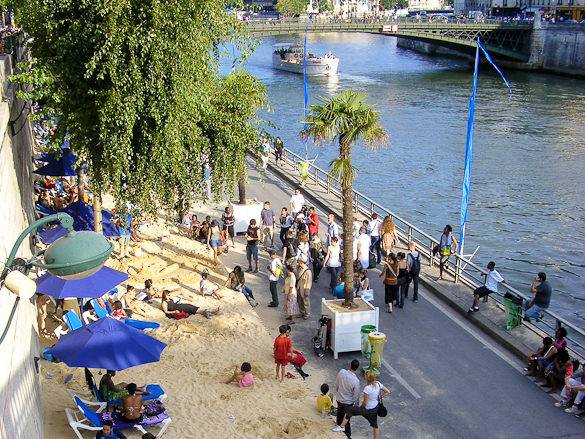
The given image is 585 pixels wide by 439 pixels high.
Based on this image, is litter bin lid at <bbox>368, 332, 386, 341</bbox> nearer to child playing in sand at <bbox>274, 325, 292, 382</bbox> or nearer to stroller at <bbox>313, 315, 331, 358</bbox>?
stroller at <bbox>313, 315, 331, 358</bbox>

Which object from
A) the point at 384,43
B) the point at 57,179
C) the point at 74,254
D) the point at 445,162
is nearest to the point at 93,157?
the point at 74,254

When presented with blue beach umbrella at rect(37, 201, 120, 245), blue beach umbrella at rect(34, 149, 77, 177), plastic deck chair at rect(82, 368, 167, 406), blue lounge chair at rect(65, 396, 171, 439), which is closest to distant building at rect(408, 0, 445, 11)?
blue beach umbrella at rect(34, 149, 77, 177)

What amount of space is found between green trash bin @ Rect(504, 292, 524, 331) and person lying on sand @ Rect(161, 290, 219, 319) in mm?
5964

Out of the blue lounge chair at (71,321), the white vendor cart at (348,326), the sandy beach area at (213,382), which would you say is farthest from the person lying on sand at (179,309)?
the white vendor cart at (348,326)

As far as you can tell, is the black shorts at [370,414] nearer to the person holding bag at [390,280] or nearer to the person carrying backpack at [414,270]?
the person holding bag at [390,280]

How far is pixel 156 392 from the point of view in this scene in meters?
12.0

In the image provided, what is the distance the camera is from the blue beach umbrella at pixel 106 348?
1102 cm

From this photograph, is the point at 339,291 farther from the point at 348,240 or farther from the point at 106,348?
the point at 106,348

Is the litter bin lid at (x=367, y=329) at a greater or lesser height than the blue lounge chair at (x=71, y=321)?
lesser

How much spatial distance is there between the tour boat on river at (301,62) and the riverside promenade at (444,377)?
6043 centimetres

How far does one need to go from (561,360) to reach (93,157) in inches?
370

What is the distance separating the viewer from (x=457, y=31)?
81250 millimetres

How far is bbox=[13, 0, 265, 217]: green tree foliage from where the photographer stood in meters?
13.3

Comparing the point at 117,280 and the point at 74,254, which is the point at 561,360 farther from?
the point at 74,254
